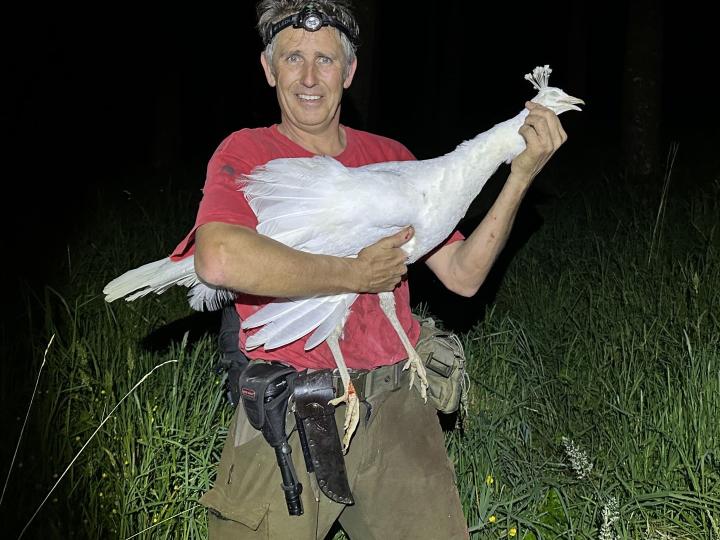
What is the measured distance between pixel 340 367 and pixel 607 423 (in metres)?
1.54

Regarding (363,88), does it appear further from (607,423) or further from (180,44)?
(180,44)

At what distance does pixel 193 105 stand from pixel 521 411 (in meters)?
15.6

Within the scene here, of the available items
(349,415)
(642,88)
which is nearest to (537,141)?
(349,415)

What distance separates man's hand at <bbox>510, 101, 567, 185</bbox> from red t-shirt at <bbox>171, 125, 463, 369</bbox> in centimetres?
42

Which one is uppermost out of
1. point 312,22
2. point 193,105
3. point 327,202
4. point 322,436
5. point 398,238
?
point 312,22

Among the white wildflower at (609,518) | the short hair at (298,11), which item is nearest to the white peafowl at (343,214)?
the short hair at (298,11)

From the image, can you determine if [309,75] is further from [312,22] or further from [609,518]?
[609,518]

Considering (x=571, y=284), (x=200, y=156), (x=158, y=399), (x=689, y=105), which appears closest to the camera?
(x=158, y=399)

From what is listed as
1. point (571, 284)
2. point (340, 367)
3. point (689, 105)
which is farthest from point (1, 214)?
point (689, 105)

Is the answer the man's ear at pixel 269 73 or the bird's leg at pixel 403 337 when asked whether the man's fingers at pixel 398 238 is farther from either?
the man's ear at pixel 269 73

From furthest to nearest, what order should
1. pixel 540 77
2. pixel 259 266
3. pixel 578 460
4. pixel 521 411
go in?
pixel 521 411, pixel 578 460, pixel 540 77, pixel 259 266

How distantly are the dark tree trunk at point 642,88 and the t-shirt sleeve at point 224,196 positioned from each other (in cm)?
597

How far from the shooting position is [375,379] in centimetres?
233

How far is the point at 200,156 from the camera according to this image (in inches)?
490
